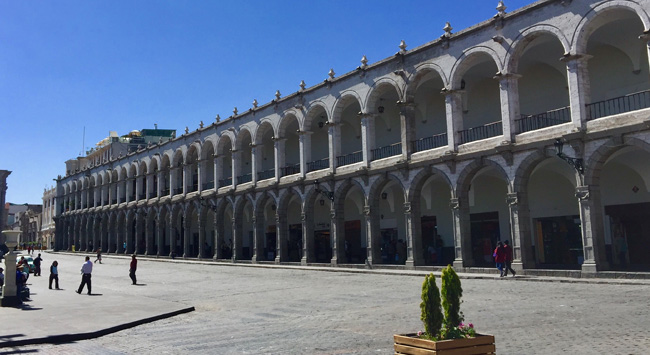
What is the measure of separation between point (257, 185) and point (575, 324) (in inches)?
1194

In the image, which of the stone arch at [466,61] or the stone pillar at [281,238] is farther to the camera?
the stone pillar at [281,238]

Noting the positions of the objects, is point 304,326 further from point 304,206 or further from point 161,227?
point 161,227

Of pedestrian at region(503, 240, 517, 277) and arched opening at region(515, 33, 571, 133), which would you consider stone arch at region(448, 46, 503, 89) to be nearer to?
arched opening at region(515, 33, 571, 133)

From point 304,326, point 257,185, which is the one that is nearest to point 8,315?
point 304,326

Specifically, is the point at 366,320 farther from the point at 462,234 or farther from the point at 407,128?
the point at 407,128

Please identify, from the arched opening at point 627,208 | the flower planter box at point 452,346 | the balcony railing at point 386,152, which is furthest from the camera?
the balcony railing at point 386,152

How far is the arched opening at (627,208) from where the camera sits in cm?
2245

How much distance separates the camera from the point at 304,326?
38.4 feet

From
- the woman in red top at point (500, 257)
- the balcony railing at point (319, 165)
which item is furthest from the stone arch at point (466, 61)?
the balcony railing at point (319, 165)

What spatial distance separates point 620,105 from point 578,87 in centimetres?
336

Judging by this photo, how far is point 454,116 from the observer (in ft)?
84.8

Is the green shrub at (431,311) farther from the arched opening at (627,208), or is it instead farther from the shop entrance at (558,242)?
the shop entrance at (558,242)

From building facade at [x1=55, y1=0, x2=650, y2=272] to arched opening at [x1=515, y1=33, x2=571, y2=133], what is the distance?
0.20 feet

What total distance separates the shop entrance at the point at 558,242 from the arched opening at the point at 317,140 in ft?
44.0
